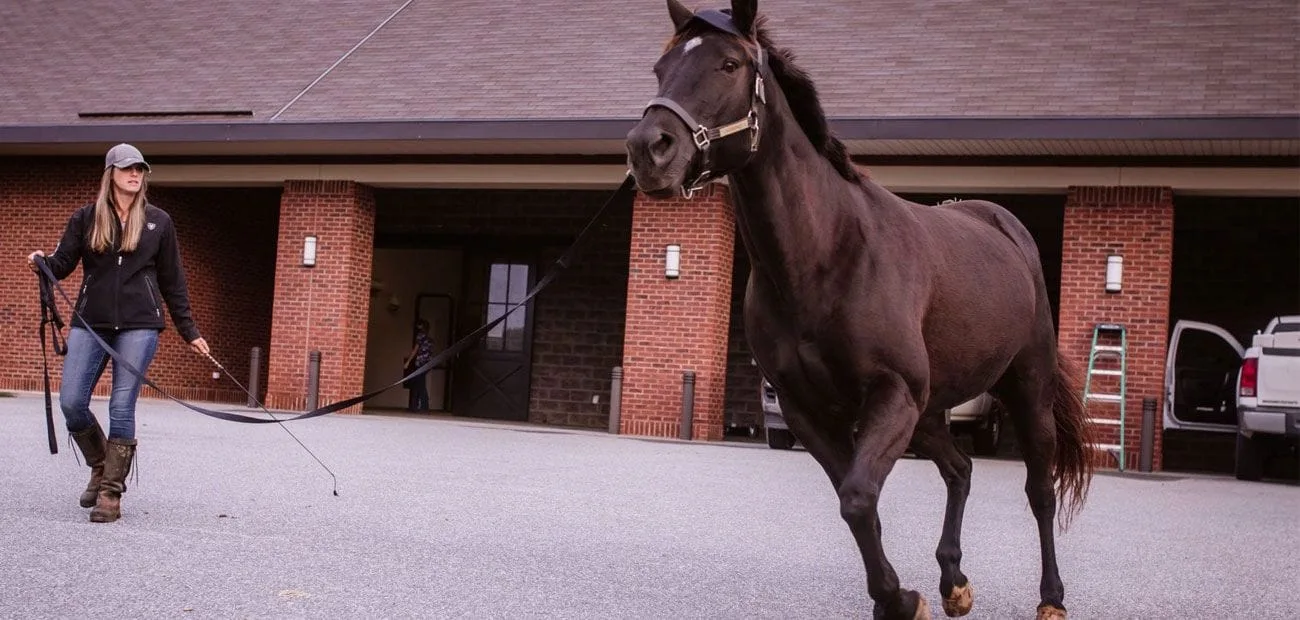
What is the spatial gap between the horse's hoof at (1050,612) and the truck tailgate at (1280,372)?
398 inches

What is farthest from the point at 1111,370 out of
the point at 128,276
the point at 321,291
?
the point at 128,276

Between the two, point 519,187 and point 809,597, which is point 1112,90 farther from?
point 809,597

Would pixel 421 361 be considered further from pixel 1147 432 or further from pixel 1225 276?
pixel 1225 276

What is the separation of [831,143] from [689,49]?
2.42 ft

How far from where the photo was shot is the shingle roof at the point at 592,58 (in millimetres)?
15664

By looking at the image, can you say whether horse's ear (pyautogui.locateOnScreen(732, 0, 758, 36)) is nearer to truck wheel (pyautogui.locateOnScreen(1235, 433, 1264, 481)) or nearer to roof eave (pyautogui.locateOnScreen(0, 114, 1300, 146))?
roof eave (pyautogui.locateOnScreen(0, 114, 1300, 146))

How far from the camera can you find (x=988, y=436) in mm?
17562

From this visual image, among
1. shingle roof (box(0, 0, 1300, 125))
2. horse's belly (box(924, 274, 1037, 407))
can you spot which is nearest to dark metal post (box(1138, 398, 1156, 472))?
shingle roof (box(0, 0, 1300, 125))

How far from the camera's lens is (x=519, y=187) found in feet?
60.1

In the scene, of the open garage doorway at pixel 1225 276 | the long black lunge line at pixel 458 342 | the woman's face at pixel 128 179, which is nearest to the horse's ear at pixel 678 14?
the long black lunge line at pixel 458 342

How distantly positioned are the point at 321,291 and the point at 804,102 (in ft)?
51.0

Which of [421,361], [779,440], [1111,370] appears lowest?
[779,440]

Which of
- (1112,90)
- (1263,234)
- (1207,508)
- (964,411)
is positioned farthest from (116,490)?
(1263,234)

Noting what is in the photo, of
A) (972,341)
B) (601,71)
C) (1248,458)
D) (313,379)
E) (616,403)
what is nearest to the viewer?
(972,341)
